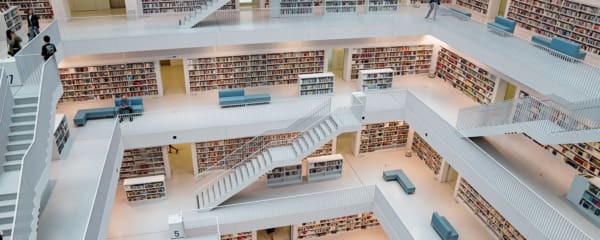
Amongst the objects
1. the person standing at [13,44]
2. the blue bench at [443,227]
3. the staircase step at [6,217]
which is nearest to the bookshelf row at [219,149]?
the blue bench at [443,227]

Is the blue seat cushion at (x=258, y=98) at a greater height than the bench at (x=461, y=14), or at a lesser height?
lesser

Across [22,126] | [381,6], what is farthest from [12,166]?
[381,6]

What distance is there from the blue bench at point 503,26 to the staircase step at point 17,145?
11.8m

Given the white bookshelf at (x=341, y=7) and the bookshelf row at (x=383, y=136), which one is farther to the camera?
the bookshelf row at (x=383, y=136)

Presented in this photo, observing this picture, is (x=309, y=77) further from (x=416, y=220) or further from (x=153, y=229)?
(x=153, y=229)

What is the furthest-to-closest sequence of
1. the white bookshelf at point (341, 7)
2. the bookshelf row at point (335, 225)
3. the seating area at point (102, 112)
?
1. the white bookshelf at point (341, 7)
2. the bookshelf row at point (335, 225)
3. the seating area at point (102, 112)

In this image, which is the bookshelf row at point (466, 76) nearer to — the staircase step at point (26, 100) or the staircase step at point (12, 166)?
the staircase step at point (26, 100)

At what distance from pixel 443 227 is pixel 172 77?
34.0 ft

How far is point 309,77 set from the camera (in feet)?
45.3

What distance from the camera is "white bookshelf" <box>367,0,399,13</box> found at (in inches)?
583

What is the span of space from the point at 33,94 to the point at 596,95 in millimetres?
11085

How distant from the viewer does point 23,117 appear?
25.9 feet

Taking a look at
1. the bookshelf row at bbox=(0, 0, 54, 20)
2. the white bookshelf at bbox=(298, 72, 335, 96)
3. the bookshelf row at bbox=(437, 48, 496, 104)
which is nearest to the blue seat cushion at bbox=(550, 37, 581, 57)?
the bookshelf row at bbox=(437, 48, 496, 104)

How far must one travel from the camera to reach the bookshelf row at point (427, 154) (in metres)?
13.8
